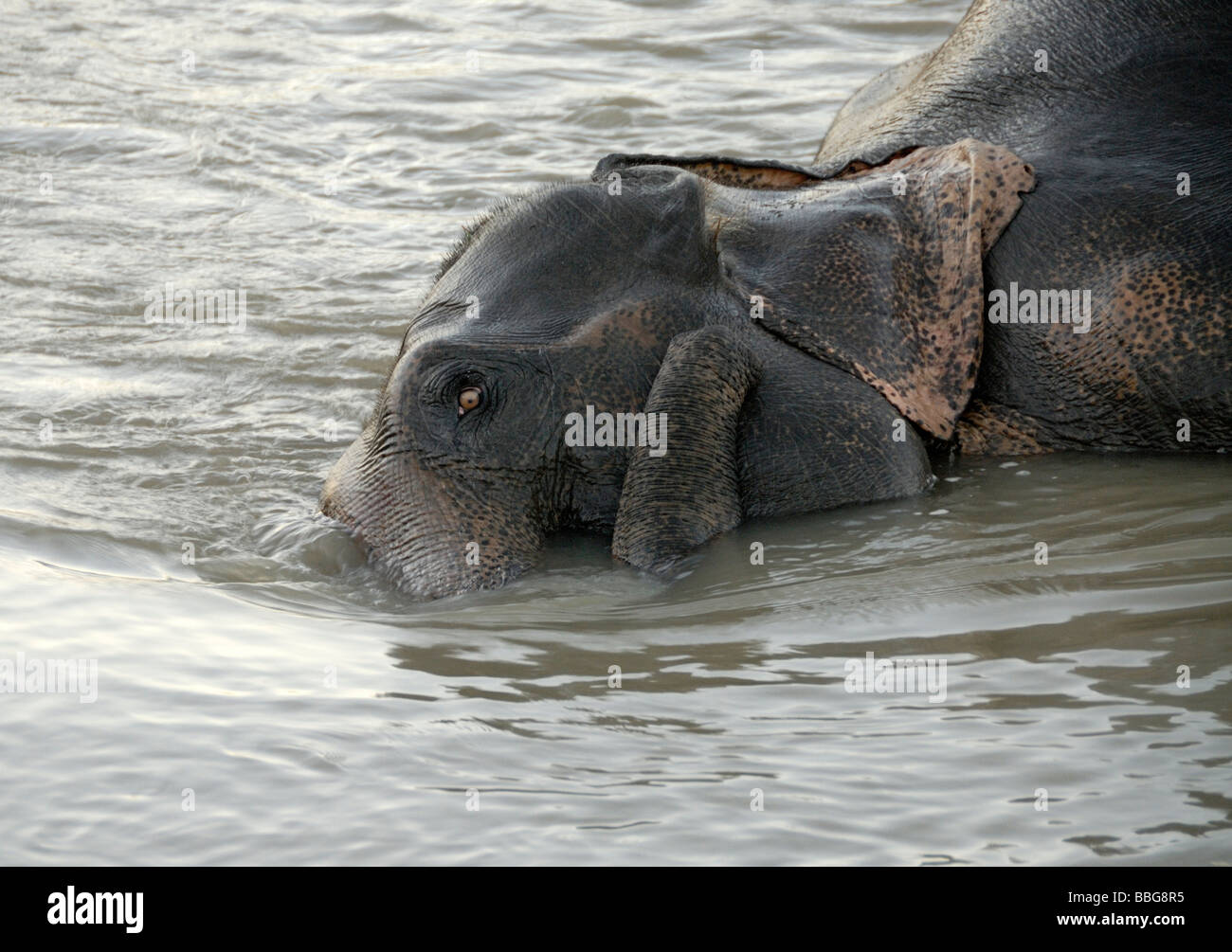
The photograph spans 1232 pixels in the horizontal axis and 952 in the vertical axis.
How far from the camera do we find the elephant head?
5117 mm

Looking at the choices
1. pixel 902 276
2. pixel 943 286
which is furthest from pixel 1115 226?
pixel 902 276

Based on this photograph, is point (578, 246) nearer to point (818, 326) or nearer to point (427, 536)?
point (818, 326)

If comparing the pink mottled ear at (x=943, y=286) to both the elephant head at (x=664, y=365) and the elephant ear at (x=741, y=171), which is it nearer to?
the elephant head at (x=664, y=365)

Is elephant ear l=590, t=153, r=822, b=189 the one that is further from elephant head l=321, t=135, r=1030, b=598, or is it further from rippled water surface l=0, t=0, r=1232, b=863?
rippled water surface l=0, t=0, r=1232, b=863

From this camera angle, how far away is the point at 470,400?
5.18 metres

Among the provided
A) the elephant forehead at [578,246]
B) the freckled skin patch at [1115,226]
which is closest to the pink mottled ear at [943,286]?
the freckled skin patch at [1115,226]

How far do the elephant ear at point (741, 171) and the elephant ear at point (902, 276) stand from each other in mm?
302

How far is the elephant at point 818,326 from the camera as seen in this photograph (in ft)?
16.9

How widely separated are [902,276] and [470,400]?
1489 mm

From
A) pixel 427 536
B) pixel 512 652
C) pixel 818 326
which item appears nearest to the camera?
pixel 512 652

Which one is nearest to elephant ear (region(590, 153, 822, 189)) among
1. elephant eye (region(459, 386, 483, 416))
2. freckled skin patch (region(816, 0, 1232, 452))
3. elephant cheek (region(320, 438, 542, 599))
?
freckled skin patch (region(816, 0, 1232, 452))

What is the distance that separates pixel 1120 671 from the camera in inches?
165

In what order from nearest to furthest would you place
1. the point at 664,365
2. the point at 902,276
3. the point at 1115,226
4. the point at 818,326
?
the point at 664,365 → the point at 818,326 → the point at 902,276 → the point at 1115,226

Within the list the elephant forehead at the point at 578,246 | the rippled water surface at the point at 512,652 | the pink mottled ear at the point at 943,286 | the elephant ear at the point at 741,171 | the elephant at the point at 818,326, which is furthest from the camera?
the elephant ear at the point at 741,171
